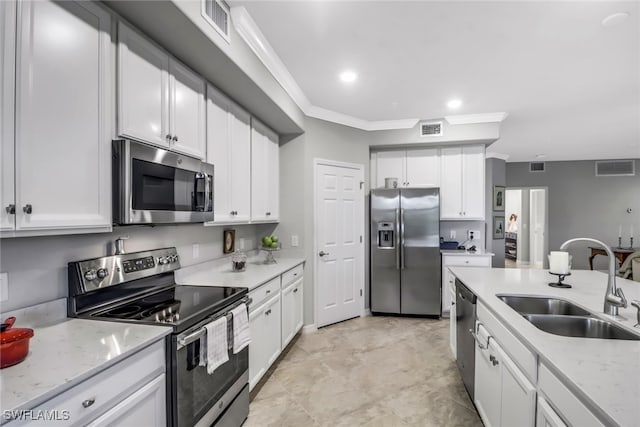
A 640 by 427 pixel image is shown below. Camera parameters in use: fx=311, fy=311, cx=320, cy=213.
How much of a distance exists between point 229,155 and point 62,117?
53.8 inches

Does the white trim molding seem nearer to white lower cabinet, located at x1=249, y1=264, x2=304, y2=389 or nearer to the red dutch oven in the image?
white lower cabinet, located at x1=249, y1=264, x2=304, y2=389

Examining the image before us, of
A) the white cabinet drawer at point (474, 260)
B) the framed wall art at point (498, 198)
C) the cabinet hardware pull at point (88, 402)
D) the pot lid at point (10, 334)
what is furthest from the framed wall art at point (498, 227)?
the pot lid at point (10, 334)

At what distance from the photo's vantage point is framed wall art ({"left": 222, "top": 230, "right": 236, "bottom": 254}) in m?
3.00

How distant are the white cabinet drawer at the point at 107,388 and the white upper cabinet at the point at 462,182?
4.10 meters

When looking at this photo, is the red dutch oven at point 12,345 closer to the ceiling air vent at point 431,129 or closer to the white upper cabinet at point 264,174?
the white upper cabinet at point 264,174

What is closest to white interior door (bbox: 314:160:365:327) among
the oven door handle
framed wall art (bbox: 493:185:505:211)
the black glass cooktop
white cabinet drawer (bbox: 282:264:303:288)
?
white cabinet drawer (bbox: 282:264:303:288)

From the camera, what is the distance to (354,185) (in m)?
4.25

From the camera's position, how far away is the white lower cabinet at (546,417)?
1124 mm

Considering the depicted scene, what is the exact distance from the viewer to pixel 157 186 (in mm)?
1771

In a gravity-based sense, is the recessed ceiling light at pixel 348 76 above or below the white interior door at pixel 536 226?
above

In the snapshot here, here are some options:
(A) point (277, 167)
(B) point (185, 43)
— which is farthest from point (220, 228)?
(B) point (185, 43)

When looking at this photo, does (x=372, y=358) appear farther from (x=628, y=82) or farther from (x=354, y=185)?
(x=628, y=82)

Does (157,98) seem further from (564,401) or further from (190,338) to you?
(564,401)

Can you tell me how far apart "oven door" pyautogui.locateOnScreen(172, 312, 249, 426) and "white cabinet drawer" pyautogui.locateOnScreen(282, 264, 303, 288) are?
3.44 feet
